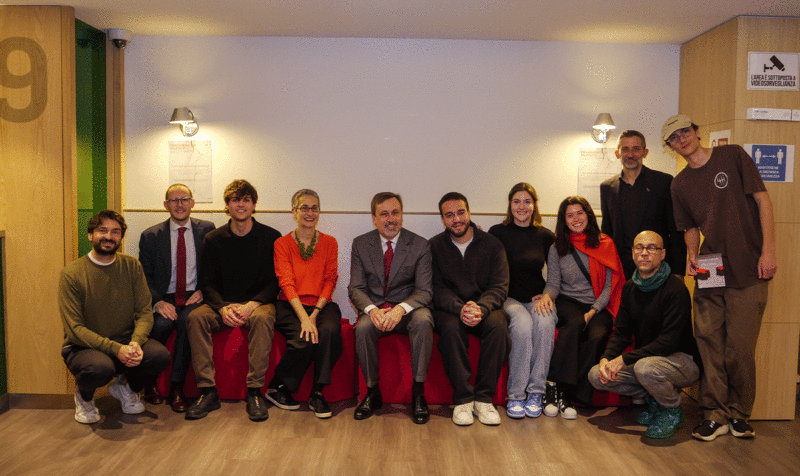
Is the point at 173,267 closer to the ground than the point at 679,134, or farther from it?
closer to the ground

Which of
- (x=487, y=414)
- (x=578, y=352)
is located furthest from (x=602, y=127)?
(x=487, y=414)

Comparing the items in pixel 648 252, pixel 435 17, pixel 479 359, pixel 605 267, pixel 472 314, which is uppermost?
pixel 435 17

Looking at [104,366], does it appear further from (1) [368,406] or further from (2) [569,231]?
(2) [569,231]

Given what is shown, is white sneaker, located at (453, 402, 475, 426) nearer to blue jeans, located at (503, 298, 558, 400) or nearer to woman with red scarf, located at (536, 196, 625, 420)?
blue jeans, located at (503, 298, 558, 400)

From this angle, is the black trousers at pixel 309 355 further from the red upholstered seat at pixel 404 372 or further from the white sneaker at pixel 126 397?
the white sneaker at pixel 126 397

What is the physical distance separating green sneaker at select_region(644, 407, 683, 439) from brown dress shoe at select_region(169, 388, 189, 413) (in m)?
2.80

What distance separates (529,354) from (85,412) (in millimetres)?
→ 2709

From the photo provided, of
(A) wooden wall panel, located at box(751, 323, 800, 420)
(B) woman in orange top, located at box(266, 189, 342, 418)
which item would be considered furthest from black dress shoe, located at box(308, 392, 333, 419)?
(A) wooden wall panel, located at box(751, 323, 800, 420)

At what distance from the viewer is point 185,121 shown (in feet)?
14.8

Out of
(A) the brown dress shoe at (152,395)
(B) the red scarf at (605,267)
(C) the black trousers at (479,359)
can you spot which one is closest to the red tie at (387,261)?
(C) the black trousers at (479,359)

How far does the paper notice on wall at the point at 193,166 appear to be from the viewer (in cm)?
466

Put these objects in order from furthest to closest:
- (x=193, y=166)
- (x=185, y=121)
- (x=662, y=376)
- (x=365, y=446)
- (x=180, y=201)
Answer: (x=193, y=166) → (x=185, y=121) → (x=180, y=201) → (x=662, y=376) → (x=365, y=446)

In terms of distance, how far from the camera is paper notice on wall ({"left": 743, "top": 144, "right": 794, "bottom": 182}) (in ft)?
11.7

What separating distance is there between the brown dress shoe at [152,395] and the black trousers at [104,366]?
0.22 m
